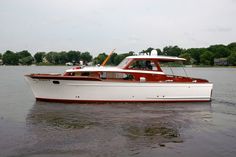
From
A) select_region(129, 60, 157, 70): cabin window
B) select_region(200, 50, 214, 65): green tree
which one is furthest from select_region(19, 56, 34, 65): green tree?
select_region(129, 60, 157, 70): cabin window

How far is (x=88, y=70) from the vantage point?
1912cm

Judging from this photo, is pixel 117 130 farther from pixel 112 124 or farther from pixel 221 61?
pixel 221 61

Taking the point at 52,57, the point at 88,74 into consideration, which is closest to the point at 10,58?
the point at 52,57

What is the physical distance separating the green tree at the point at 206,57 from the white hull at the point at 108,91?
382 ft

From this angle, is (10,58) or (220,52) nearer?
(220,52)

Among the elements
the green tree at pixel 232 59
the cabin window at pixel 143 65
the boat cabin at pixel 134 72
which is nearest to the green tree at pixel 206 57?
the green tree at pixel 232 59

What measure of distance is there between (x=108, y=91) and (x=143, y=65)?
273cm

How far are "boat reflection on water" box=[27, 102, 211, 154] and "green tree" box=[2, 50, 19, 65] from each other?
→ 163 meters

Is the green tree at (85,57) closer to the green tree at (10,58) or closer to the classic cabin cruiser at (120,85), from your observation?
the green tree at (10,58)

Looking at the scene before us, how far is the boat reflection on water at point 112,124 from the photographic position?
1132cm

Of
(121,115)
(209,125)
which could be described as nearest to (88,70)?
(121,115)

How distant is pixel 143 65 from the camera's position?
20.2 meters

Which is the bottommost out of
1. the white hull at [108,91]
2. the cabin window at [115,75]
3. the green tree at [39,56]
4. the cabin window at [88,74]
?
the white hull at [108,91]

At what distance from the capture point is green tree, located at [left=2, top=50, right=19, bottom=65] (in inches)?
6909
